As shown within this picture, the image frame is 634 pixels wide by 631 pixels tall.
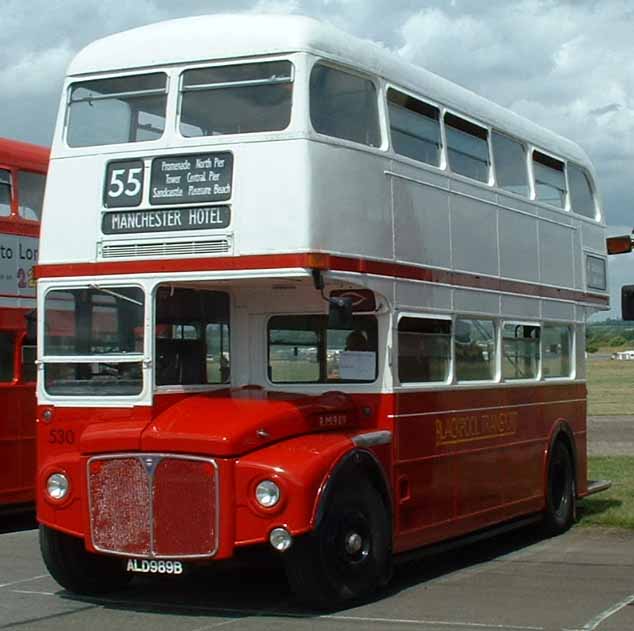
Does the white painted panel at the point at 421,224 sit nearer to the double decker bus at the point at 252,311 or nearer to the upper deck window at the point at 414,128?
the double decker bus at the point at 252,311

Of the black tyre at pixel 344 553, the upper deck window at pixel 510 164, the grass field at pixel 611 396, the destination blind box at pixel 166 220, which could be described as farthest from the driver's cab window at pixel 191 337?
the grass field at pixel 611 396

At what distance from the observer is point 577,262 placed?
15.6 m

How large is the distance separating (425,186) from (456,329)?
1.39m

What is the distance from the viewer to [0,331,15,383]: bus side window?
49.9 feet

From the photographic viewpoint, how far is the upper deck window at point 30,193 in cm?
1562

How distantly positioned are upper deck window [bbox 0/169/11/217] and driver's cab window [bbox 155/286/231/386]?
481 cm

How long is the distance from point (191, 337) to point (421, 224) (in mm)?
2184

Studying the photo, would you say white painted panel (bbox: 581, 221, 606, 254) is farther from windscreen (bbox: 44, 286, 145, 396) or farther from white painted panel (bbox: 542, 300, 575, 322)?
windscreen (bbox: 44, 286, 145, 396)

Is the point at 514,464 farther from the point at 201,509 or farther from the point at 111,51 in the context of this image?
the point at 111,51

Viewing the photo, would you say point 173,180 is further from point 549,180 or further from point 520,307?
point 549,180

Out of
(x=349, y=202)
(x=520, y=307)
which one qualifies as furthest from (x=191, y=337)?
(x=520, y=307)

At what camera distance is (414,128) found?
11.9m

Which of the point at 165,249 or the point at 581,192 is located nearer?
the point at 165,249

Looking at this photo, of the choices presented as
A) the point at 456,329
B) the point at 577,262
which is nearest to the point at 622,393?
the point at 577,262
